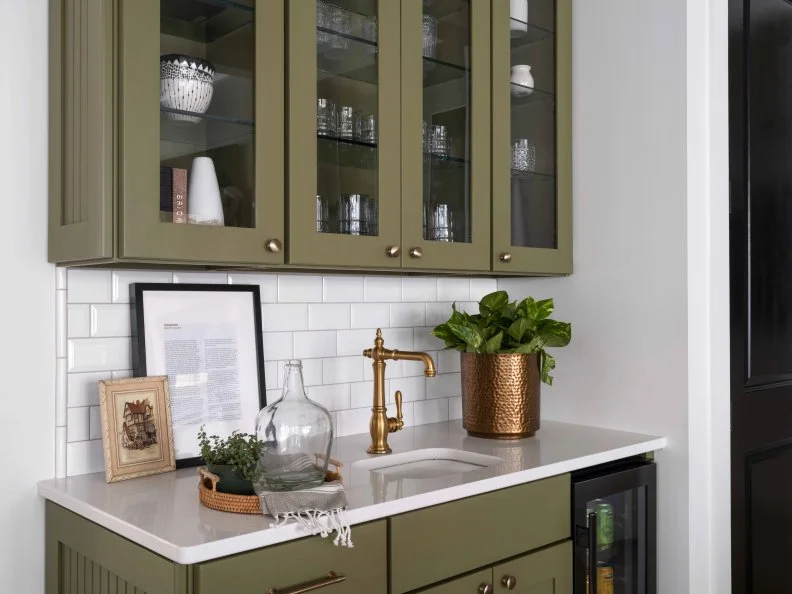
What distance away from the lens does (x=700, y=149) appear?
2.27 meters

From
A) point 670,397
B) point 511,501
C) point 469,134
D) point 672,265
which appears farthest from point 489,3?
point 511,501

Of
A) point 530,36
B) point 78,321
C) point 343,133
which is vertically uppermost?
point 530,36

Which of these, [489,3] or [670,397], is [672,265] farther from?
[489,3]

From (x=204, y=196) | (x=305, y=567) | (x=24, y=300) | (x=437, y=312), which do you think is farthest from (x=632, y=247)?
(x=24, y=300)

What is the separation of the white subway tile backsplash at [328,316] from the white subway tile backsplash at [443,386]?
1.29 feet

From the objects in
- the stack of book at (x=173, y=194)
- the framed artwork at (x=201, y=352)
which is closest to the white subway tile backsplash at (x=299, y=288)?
the framed artwork at (x=201, y=352)

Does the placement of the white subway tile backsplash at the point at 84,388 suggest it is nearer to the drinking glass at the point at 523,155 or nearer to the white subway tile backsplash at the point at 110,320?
the white subway tile backsplash at the point at 110,320

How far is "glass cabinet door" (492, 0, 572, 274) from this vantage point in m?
2.26

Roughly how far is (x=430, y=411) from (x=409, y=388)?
A: 13cm

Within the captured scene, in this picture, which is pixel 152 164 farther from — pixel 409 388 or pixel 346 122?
pixel 409 388

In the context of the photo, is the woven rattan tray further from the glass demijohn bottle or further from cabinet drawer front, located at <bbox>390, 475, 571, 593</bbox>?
cabinet drawer front, located at <bbox>390, 475, 571, 593</bbox>

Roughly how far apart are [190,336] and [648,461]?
1.31m

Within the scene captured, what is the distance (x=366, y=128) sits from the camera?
195 cm

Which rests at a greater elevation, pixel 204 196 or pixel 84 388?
pixel 204 196
